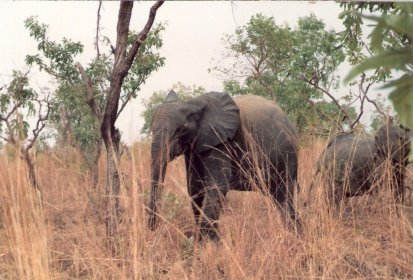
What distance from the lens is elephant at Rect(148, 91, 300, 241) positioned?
475cm

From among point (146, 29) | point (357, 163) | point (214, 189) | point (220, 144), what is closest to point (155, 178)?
point (214, 189)

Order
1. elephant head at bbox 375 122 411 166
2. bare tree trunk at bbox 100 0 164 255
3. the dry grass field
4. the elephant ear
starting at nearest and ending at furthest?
the dry grass field
bare tree trunk at bbox 100 0 164 255
the elephant ear
elephant head at bbox 375 122 411 166

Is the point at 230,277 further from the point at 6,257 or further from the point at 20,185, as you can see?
the point at 6,257

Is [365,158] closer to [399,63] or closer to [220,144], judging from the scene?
[220,144]

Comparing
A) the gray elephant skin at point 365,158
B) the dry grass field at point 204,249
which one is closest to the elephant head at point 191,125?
the dry grass field at point 204,249

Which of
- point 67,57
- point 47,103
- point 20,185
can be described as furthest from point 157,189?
point 67,57

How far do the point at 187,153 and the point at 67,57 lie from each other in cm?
256

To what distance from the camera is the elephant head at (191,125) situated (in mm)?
4656

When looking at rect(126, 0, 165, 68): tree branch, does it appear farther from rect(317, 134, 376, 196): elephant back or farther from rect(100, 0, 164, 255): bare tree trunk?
rect(317, 134, 376, 196): elephant back

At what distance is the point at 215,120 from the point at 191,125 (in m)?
0.24

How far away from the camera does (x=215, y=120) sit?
5.12 m

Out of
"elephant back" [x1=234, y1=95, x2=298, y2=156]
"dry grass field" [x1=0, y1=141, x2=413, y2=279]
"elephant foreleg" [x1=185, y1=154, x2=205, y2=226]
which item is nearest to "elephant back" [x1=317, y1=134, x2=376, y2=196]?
"elephant back" [x1=234, y1=95, x2=298, y2=156]

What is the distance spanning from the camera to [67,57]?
709 centimetres

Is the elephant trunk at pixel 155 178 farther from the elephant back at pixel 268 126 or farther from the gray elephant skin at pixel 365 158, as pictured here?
the gray elephant skin at pixel 365 158
